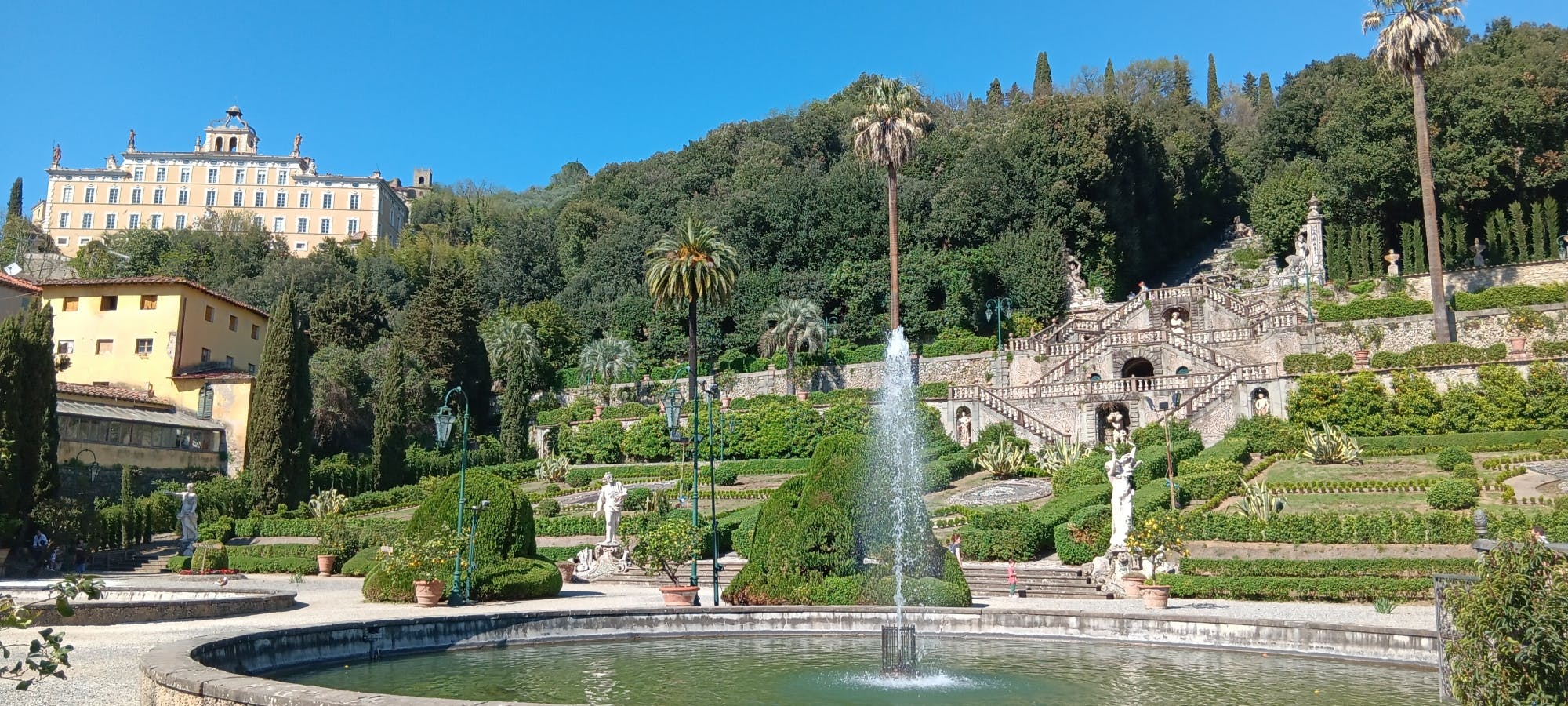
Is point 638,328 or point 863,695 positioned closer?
point 863,695

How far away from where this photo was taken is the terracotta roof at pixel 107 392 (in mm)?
41500

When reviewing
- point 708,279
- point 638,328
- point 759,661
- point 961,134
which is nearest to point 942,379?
point 708,279

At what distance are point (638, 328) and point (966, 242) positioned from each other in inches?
827

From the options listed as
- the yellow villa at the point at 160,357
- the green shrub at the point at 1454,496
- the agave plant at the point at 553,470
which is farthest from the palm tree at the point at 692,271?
the green shrub at the point at 1454,496

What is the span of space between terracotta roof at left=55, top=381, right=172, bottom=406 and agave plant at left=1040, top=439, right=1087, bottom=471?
36.4 m

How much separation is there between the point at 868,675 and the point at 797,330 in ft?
132

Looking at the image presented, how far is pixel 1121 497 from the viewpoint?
2402 centimetres

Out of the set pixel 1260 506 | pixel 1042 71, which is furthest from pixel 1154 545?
pixel 1042 71

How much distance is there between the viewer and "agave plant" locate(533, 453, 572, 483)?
48.1m

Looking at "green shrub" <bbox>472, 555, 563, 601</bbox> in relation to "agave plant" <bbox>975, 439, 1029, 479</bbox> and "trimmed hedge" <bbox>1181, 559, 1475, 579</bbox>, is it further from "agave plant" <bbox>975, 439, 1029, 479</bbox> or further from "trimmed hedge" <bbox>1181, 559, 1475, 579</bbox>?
"agave plant" <bbox>975, 439, 1029, 479</bbox>

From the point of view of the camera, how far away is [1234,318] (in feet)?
167

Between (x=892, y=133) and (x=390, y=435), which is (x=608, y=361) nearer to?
(x=390, y=435)

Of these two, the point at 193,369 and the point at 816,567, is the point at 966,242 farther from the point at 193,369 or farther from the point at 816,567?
the point at 816,567

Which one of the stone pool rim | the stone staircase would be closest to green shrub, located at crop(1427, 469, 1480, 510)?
the stone staircase
